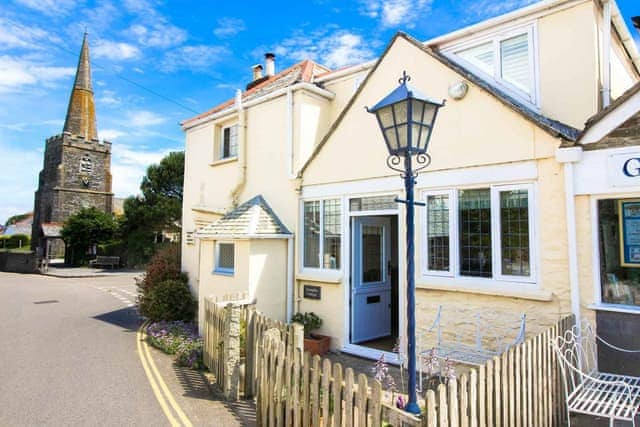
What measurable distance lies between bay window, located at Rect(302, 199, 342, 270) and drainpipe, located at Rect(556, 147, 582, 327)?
178 inches

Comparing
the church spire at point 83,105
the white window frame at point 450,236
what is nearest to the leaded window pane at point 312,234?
the white window frame at point 450,236

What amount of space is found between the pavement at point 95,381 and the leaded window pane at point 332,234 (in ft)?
12.0

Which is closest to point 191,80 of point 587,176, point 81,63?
point 587,176

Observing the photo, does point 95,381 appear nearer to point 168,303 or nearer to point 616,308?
point 168,303

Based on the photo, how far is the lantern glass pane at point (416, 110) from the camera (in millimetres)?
3887

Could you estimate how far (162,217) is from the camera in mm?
35344

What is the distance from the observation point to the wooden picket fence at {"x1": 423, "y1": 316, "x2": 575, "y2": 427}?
3002 mm

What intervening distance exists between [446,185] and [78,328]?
11.0 meters

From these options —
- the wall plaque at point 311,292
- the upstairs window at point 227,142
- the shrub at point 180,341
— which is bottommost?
the shrub at point 180,341

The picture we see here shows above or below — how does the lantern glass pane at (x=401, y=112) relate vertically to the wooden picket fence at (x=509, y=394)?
Result: above

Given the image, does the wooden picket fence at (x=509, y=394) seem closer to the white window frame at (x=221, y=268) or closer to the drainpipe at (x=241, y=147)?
the white window frame at (x=221, y=268)

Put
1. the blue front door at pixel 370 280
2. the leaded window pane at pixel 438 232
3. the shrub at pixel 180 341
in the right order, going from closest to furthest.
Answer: the leaded window pane at pixel 438 232 < the shrub at pixel 180 341 < the blue front door at pixel 370 280

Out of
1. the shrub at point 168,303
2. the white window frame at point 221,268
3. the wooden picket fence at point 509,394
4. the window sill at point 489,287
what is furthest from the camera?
the shrub at point 168,303

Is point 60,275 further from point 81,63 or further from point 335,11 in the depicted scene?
point 81,63
